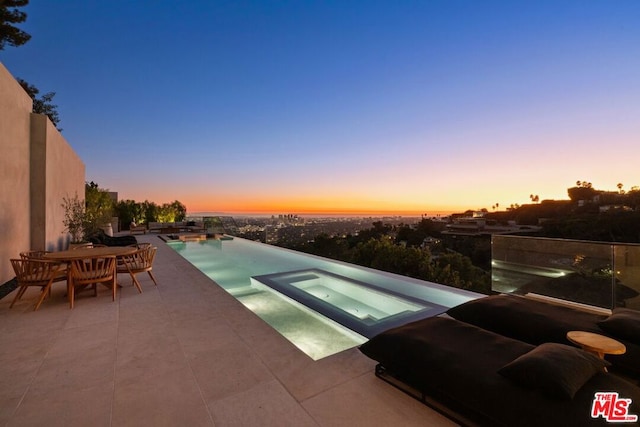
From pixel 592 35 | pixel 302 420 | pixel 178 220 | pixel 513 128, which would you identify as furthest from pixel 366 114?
pixel 178 220

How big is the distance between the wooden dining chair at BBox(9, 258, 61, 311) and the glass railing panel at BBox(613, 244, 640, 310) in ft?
22.8

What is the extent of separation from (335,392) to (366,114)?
8.99 m

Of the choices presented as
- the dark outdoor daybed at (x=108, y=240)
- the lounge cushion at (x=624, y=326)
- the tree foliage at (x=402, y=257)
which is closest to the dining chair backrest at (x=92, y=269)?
the dark outdoor daybed at (x=108, y=240)

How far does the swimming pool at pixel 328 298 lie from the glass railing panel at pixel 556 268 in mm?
754

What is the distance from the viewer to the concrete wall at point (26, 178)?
14.9 ft

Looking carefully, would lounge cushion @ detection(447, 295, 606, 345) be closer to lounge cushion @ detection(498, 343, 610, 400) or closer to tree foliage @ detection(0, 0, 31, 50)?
lounge cushion @ detection(498, 343, 610, 400)

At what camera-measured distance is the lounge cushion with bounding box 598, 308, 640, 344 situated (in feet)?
6.49

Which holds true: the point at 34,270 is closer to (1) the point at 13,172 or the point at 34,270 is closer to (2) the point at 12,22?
(1) the point at 13,172

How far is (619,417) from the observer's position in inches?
49.7

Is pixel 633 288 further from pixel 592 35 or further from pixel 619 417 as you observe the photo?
pixel 592 35

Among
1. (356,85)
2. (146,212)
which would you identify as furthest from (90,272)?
(146,212)

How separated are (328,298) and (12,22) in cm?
1495

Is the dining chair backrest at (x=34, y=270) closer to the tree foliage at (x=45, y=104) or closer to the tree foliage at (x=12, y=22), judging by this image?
the tree foliage at (x=12, y=22)

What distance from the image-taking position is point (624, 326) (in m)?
2.05
